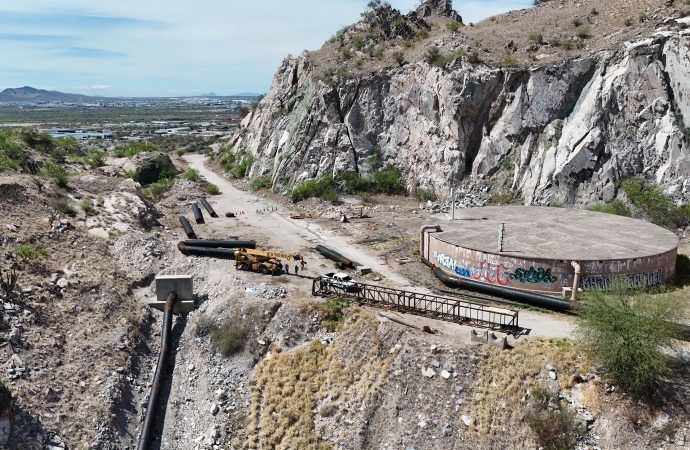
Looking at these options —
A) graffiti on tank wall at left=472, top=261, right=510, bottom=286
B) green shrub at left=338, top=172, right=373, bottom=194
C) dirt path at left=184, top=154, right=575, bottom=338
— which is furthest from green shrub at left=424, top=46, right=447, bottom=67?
graffiti on tank wall at left=472, top=261, right=510, bottom=286

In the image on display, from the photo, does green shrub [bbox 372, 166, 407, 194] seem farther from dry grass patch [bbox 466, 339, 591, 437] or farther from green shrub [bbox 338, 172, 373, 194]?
dry grass patch [bbox 466, 339, 591, 437]

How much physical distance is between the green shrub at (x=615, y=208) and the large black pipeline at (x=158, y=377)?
1264 inches

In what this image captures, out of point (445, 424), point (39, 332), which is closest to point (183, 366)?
point (39, 332)

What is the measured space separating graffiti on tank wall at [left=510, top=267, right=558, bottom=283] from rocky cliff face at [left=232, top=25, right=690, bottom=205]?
1922 cm

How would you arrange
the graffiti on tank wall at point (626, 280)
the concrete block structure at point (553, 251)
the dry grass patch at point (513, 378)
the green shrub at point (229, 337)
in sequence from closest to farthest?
the dry grass patch at point (513, 378) → the green shrub at point (229, 337) → the graffiti on tank wall at point (626, 280) → the concrete block structure at point (553, 251)

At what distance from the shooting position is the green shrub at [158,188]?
201ft

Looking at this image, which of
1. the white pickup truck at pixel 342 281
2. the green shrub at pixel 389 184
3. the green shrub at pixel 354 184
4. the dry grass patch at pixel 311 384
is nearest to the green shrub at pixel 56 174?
the white pickup truck at pixel 342 281

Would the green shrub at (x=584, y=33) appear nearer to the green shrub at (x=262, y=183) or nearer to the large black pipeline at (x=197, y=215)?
the green shrub at (x=262, y=183)

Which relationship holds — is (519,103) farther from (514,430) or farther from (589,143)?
(514,430)

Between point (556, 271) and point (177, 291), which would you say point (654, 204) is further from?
point (177, 291)

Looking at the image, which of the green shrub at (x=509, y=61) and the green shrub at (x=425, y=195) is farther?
the green shrub at (x=425, y=195)

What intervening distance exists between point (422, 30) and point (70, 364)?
55646mm

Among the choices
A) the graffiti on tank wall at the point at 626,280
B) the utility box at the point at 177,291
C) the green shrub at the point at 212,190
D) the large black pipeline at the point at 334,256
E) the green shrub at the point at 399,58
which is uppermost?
the green shrub at the point at 399,58

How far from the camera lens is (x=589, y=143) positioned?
150 ft
